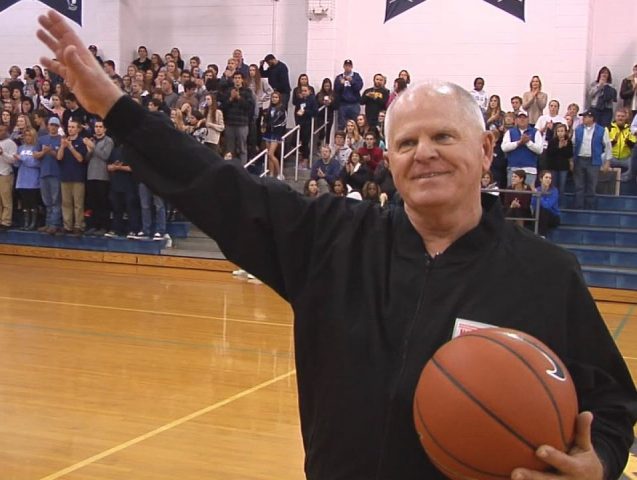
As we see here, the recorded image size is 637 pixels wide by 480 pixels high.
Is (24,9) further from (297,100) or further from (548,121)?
(548,121)

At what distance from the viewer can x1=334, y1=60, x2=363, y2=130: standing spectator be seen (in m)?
15.6

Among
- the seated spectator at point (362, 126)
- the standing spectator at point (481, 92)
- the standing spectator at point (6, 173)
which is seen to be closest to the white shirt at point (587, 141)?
the standing spectator at point (481, 92)

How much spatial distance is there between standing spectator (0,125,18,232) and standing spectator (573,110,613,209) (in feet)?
30.3

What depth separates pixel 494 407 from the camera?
1625 mm

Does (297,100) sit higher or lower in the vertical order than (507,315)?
higher

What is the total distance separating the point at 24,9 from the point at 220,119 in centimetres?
768

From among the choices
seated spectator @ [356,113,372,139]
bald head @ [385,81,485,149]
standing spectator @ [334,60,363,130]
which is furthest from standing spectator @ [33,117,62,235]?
bald head @ [385,81,485,149]

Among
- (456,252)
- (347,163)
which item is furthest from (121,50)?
(456,252)

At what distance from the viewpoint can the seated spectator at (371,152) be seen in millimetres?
13008

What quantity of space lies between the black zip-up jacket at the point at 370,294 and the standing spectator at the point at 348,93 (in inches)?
544

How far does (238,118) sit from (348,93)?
231cm

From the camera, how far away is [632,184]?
13828 mm

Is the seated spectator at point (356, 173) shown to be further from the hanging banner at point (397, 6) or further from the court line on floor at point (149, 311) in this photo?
the hanging banner at point (397, 6)

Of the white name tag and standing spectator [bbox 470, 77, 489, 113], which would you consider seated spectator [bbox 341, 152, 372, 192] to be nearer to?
standing spectator [bbox 470, 77, 489, 113]
